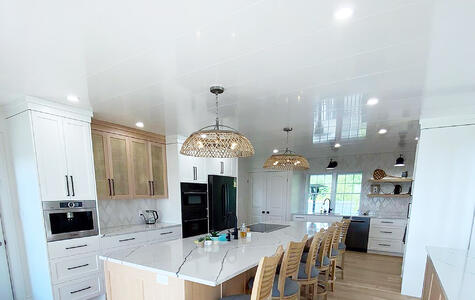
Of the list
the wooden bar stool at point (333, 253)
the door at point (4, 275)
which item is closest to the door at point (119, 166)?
the door at point (4, 275)

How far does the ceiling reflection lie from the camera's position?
2418 mm

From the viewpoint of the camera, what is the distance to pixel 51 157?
95.2 inches

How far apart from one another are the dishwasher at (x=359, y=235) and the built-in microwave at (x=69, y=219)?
513 cm

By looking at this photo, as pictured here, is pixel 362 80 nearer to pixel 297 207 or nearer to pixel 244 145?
pixel 244 145

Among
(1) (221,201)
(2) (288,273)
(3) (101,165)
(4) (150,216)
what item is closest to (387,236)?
(1) (221,201)

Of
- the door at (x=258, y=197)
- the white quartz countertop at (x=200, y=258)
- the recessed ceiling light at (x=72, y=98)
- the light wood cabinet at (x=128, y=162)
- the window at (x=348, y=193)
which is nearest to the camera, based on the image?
the white quartz countertop at (x=200, y=258)

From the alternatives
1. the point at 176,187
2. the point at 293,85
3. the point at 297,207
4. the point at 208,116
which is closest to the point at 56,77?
the point at 208,116

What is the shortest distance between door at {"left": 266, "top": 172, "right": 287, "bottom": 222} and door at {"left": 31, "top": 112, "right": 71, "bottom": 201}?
16.0 feet

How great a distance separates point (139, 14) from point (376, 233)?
6.01m

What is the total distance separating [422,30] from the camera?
1210mm

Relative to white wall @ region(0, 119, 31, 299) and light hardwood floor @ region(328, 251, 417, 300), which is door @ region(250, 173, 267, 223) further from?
white wall @ region(0, 119, 31, 299)

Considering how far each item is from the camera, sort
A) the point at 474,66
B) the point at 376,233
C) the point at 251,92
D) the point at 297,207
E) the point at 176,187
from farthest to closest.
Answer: the point at 297,207 → the point at 376,233 → the point at 176,187 → the point at 251,92 → the point at 474,66

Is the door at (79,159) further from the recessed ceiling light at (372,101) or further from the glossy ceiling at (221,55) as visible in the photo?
the recessed ceiling light at (372,101)

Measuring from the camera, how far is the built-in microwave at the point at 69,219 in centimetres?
236
